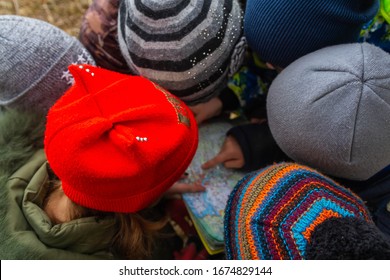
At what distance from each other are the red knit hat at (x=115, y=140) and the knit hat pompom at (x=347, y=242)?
0.88 feet

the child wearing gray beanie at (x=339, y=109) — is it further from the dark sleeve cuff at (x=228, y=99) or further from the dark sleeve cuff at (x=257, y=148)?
the dark sleeve cuff at (x=228, y=99)

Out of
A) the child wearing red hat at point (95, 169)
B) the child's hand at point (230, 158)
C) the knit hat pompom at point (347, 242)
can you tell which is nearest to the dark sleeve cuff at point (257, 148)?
the child's hand at point (230, 158)

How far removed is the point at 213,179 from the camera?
0.96m

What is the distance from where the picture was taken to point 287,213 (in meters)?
0.63

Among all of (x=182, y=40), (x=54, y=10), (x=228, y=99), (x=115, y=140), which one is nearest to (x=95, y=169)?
(x=115, y=140)

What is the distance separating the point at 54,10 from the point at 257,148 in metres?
0.77

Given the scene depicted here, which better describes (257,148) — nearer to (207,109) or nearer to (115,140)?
(207,109)

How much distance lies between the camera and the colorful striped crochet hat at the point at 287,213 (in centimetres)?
60

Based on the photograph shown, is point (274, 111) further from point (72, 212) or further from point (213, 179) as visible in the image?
point (72, 212)

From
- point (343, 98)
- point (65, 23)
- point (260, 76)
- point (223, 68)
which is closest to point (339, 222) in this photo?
point (343, 98)

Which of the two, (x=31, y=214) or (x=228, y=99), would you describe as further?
(x=228, y=99)

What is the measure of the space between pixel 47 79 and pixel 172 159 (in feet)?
1.05

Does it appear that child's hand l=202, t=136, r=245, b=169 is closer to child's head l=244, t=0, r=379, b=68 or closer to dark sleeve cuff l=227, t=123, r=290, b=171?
dark sleeve cuff l=227, t=123, r=290, b=171

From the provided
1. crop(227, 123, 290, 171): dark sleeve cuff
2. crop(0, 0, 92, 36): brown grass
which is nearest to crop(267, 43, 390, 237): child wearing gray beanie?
crop(227, 123, 290, 171): dark sleeve cuff
